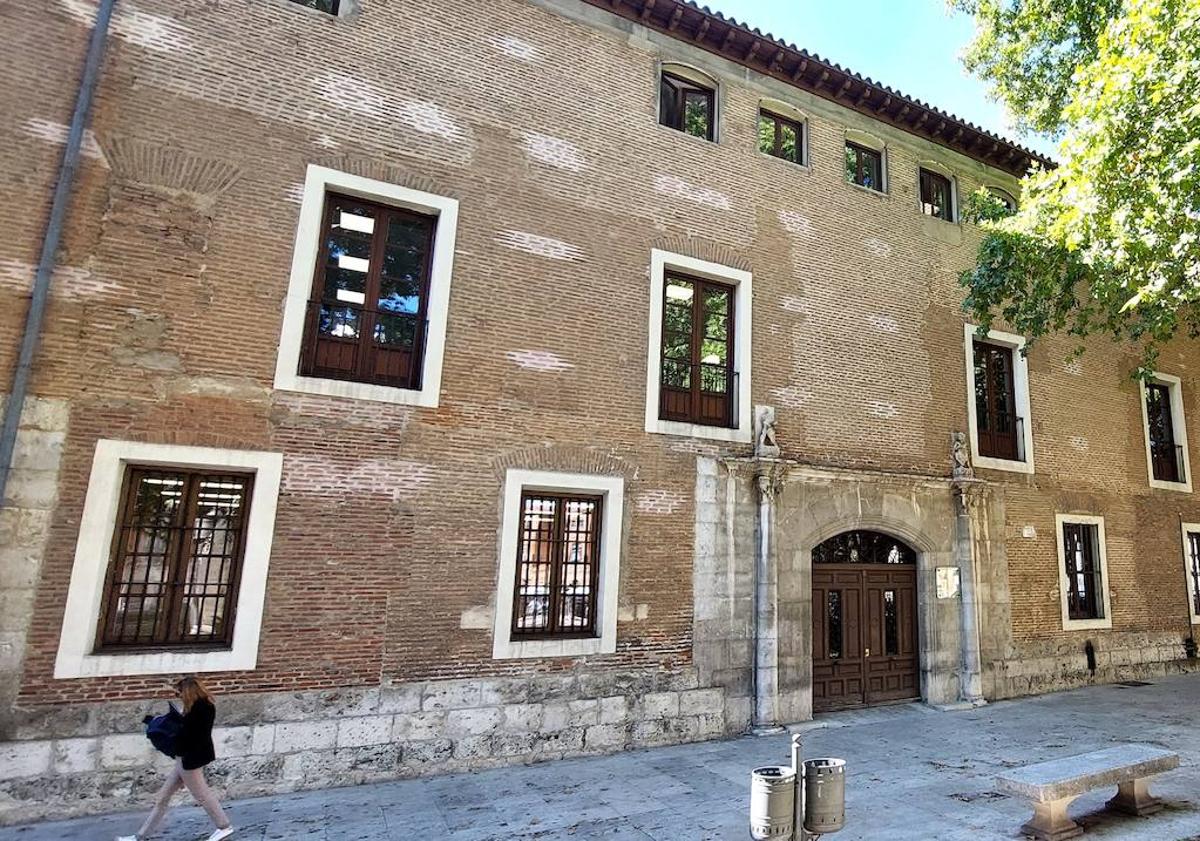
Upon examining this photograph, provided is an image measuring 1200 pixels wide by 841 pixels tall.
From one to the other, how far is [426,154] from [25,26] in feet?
13.5

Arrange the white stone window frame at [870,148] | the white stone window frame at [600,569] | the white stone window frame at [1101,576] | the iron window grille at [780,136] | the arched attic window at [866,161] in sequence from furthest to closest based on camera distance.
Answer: the white stone window frame at [1101,576] → the arched attic window at [866,161] → the white stone window frame at [870,148] → the iron window grille at [780,136] → the white stone window frame at [600,569]

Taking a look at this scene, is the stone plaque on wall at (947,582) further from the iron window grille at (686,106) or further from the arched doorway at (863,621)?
the iron window grille at (686,106)

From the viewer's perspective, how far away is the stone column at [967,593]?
11.1 meters

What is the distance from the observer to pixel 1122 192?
28.3ft

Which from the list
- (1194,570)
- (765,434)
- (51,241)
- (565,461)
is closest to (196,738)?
(565,461)

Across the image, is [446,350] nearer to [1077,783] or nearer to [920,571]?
[1077,783]

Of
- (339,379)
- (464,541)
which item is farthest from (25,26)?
(464,541)

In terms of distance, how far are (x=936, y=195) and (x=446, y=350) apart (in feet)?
34.6

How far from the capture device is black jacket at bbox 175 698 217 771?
5320 mm

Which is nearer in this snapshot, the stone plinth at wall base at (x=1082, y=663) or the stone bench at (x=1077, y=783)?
the stone bench at (x=1077, y=783)

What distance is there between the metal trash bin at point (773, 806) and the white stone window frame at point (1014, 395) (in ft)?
31.2

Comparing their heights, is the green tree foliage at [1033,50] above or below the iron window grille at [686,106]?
above

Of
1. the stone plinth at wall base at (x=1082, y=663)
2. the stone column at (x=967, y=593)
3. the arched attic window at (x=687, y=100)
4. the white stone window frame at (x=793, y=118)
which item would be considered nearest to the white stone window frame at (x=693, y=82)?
the arched attic window at (x=687, y=100)

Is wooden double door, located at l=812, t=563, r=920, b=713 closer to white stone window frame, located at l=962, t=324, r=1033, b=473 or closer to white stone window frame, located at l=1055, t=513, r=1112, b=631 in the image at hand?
white stone window frame, located at l=962, t=324, r=1033, b=473
